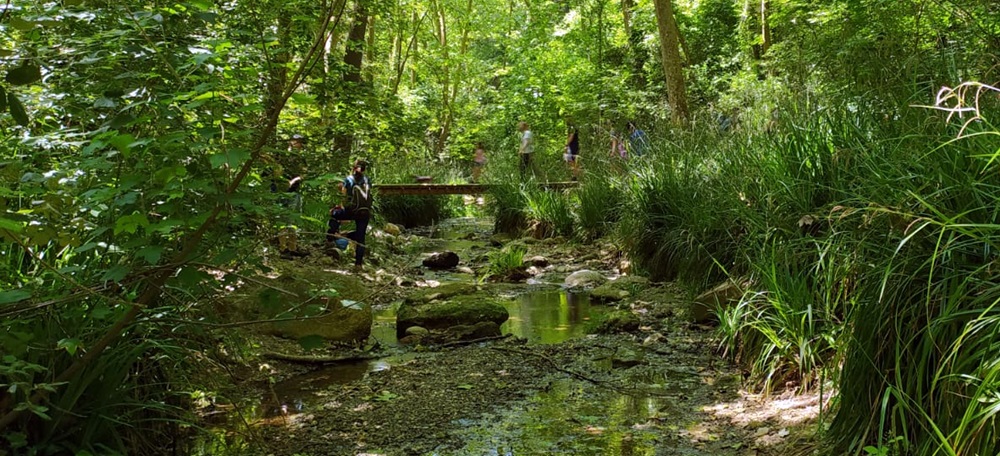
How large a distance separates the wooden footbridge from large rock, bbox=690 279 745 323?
608 cm

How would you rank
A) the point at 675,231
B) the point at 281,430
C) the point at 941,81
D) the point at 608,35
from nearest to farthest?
the point at 941,81, the point at 281,430, the point at 675,231, the point at 608,35

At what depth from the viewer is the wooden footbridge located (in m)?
11.6

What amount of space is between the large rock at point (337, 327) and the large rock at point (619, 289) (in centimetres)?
246

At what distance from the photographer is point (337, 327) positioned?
516cm

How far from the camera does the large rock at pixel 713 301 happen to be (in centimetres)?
472

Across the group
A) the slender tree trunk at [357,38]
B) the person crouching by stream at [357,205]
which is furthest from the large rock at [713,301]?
the slender tree trunk at [357,38]

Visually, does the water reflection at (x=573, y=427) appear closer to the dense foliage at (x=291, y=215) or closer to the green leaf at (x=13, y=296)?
the dense foliage at (x=291, y=215)

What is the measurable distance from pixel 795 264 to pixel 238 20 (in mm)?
3828

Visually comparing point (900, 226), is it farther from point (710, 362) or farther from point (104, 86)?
point (104, 86)

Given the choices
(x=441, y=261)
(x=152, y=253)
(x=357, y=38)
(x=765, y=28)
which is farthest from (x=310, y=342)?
(x=765, y=28)

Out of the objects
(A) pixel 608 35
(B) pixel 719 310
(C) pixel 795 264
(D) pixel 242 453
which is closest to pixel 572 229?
(B) pixel 719 310

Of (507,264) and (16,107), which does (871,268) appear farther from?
(507,264)

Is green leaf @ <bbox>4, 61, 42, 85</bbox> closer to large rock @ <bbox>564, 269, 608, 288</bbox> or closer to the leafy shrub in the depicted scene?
large rock @ <bbox>564, 269, 608, 288</bbox>

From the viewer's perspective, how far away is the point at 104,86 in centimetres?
224
